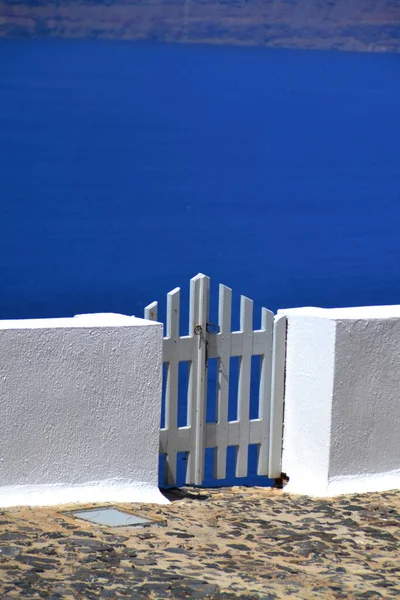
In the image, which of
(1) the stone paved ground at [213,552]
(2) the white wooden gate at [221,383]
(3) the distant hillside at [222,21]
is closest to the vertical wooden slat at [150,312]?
(2) the white wooden gate at [221,383]

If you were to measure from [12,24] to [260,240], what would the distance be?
20.9 feet

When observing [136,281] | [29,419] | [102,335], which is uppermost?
[136,281]

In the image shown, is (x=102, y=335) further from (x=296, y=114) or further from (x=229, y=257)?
(x=296, y=114)

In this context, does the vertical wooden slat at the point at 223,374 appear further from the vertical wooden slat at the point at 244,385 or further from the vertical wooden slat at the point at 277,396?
the vertical wooden slat at the point at 277,396

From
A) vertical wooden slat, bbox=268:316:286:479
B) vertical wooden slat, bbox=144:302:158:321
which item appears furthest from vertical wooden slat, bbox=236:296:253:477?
vertical wooden slat, bbox=144:302:158:321

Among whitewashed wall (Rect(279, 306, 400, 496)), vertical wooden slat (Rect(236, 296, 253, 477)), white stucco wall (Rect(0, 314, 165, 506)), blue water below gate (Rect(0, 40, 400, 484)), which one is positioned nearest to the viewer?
white stucco wall (Rect(0, 314, 165, 506))

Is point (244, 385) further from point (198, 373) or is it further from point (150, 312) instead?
point (150, 312)

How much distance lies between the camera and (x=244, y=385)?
5.66 metres

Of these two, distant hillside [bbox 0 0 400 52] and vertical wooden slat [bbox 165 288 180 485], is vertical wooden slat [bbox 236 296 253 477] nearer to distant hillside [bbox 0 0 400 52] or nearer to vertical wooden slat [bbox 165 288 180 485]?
vertical wooden slat [bbox 165 288 180 485]

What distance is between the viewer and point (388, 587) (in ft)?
13.3

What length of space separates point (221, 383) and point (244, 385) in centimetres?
14

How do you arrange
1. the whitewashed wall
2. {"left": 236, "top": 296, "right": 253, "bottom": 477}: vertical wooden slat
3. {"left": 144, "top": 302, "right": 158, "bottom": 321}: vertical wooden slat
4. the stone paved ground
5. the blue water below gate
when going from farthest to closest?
the blue water below gate
{"left": 236, "top": 296, "right": 253, "bottom": 477}: vertical wooden slat
the whitewashed wall
{"left": 144, "top": 302, "right": 158, "bottom": 321}: vertical wooden slat
the stone paved ground

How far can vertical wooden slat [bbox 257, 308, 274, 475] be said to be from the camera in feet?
18.6

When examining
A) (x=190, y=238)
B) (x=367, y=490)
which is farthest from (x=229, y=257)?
(x=367, y=490)
